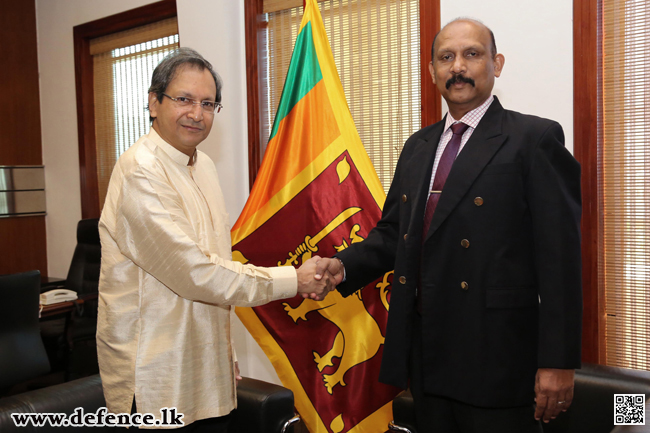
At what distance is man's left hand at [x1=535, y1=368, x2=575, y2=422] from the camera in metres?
1.26

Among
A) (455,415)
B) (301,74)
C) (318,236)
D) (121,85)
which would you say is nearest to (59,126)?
(121,85)

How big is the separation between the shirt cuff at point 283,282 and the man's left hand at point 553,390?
0.76 metres

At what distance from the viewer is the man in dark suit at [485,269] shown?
1261 mm

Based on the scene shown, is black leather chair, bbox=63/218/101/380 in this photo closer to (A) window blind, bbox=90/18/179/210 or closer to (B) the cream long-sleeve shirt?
(A) window blind, bbox=90/18/179/210

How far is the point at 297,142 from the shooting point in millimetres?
2311

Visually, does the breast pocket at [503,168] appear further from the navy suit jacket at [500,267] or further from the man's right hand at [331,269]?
the man's right hand at [331,269]

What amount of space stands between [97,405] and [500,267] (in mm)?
1414

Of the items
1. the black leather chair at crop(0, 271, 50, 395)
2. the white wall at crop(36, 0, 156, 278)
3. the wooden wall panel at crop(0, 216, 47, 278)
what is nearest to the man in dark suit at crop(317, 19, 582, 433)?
the black leather chair at crop(0, 271, 50, 395)

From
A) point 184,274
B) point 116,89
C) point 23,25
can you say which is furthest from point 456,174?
point 23,25

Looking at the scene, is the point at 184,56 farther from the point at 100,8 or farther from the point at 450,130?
the point at 100,8

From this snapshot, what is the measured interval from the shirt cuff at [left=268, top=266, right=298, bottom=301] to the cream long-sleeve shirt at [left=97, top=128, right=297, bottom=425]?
13 cm

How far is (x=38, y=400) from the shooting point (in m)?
1.62

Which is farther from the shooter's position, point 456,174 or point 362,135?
point 362,135

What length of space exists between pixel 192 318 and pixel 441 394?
720 mm
